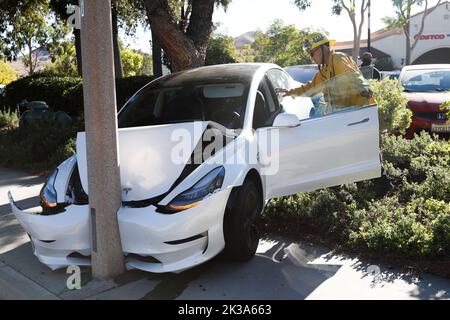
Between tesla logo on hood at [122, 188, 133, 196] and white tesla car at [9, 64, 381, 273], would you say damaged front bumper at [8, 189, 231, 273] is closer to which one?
white tesla car at [9, 64, 381, 273]

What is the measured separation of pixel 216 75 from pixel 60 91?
12.6 meters

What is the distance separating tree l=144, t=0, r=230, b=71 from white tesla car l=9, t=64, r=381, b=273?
121 inches

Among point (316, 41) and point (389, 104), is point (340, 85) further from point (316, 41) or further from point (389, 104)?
point (389, 104)

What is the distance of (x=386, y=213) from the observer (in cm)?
517

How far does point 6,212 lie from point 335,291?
4392 millimetres

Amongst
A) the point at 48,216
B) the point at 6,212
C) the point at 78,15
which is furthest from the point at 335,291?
the point at 6,212

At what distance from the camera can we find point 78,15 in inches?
163

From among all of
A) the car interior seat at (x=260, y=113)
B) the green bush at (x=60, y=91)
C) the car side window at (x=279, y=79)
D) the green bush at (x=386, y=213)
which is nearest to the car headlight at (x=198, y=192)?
the car interior seat at (x=260, y=113)

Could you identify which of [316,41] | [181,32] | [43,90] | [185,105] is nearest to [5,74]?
[43,90]

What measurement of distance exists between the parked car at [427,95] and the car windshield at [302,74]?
6.28 feet

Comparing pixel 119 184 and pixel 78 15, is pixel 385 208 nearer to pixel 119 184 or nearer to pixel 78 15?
pixel 119 184

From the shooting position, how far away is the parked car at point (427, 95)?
8562mm

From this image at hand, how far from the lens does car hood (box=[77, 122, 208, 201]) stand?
4.13 metres
